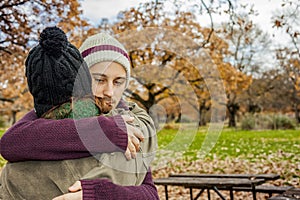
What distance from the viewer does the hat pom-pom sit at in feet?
3.20

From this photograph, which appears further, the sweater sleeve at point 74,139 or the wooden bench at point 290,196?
the wooden bench at point 290,196

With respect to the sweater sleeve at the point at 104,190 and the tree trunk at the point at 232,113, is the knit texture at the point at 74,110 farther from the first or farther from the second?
the tree trunk at the point at 232,113

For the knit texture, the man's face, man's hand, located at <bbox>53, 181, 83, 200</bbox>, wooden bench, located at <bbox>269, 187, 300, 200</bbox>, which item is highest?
the man's face

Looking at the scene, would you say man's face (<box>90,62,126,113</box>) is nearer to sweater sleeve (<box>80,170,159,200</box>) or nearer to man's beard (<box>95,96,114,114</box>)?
man's beard (<box>95,96,114,114</box>)

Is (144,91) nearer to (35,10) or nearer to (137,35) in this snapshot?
(137,35)

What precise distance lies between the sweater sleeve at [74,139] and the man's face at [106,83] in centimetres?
11

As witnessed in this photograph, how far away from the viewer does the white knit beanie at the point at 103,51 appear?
1071mm

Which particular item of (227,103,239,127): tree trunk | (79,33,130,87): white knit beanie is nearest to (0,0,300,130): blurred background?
(79,33,130,87): white knit beanie

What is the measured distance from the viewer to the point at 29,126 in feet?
3.30

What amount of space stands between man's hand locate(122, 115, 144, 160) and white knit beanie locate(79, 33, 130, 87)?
169 millimetres

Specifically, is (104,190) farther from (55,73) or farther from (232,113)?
(232,113)

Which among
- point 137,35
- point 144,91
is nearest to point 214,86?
point 144,91

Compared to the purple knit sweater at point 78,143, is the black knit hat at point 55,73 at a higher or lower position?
higher

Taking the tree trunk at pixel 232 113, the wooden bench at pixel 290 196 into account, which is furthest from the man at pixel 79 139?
the tree trunk at pixel 232 113
